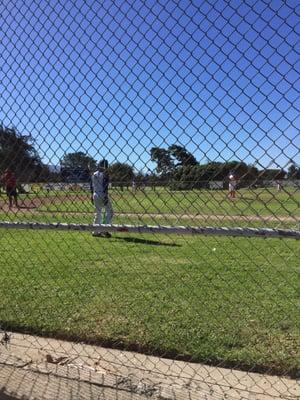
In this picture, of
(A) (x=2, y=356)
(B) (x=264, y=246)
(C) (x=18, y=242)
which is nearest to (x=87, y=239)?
(C) (x=18, y=242)

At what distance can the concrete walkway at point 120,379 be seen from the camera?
12.0 feet

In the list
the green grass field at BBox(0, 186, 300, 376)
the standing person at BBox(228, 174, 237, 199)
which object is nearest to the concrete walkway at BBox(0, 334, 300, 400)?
the green grass field at BBox(0, 186, 300, 376)

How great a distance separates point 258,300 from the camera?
566 cm

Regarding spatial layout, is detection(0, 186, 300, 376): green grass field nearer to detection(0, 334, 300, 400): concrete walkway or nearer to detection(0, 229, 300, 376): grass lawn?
detection(0, 229, 300, 376): grass lawn

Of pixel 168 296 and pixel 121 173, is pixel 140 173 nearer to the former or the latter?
pixel 121 173

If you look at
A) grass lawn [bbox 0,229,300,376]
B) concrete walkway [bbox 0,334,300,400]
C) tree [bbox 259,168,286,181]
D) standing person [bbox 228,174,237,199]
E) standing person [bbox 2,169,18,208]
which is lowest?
concrete walkway [bbox 0,334,300,400]

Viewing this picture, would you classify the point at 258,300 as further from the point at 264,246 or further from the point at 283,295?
A: the point at 264,246

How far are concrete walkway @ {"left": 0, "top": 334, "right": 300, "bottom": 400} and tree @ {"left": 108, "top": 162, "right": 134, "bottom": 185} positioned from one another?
54.4 inches

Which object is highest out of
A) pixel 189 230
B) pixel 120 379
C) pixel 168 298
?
pixel 189 230

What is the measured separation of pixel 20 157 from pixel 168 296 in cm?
227

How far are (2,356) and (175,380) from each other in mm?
1439

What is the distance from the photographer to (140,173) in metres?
3.81

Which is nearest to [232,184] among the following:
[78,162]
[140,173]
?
[140,173]

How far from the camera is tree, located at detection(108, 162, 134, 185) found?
12.9 feet
